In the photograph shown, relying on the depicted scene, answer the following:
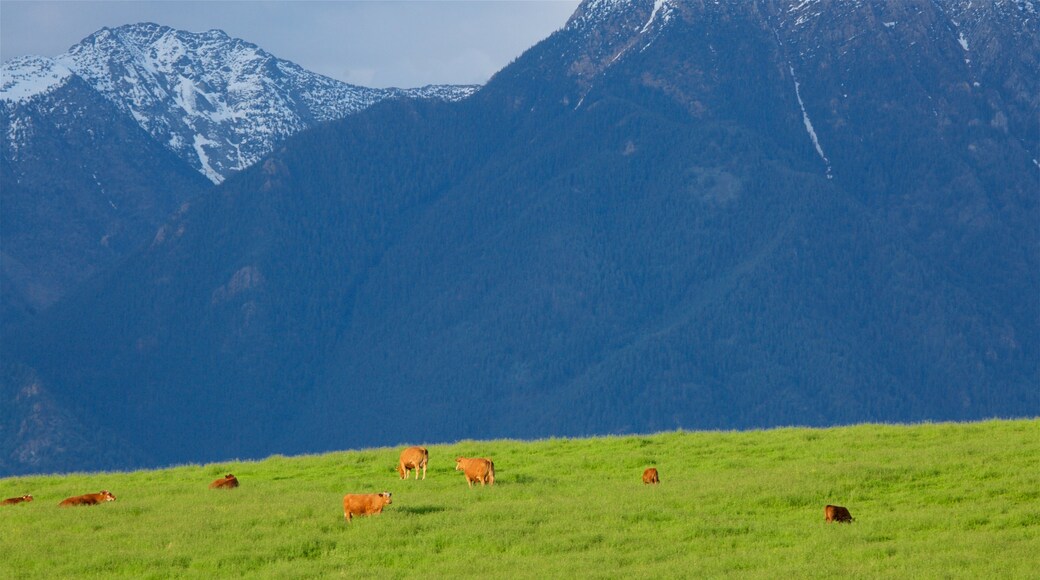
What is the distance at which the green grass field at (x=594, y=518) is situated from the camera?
40.9 metres

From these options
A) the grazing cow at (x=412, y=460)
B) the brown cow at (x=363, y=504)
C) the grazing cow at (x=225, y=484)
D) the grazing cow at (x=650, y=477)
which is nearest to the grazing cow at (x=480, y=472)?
the grazing cow at (x=412, y=460)

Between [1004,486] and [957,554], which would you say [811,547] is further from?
[1004,486]

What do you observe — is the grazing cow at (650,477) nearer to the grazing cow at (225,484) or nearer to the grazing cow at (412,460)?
the grazing cow at (412,460)

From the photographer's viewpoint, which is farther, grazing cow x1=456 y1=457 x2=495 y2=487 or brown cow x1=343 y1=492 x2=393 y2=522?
grazing cow x1=456 y1=457 x2=495 y2=487

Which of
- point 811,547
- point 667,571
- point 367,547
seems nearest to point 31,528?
point 367,547

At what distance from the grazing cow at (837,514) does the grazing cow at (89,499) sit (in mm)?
21269

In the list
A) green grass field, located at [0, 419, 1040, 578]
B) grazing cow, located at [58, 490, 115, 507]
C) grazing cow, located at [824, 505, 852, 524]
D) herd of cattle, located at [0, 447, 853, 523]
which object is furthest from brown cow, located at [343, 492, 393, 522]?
grazing cow, located at [824, 505, 852, 524]

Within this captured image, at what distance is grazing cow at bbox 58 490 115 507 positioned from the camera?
50.3 m

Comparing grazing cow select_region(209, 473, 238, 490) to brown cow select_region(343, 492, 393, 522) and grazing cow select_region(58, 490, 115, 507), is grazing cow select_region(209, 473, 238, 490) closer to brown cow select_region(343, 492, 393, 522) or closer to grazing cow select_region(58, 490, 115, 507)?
grazing cow select_region(58, 490, 115, 507)

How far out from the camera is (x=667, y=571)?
39.6 m

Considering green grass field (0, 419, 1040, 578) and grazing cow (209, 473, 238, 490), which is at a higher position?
grazing cow (209, 473, 238, 490)

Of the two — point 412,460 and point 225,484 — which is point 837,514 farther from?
point 225,484

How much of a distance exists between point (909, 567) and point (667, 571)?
558cm

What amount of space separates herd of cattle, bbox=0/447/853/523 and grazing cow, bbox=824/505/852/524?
0.07m
